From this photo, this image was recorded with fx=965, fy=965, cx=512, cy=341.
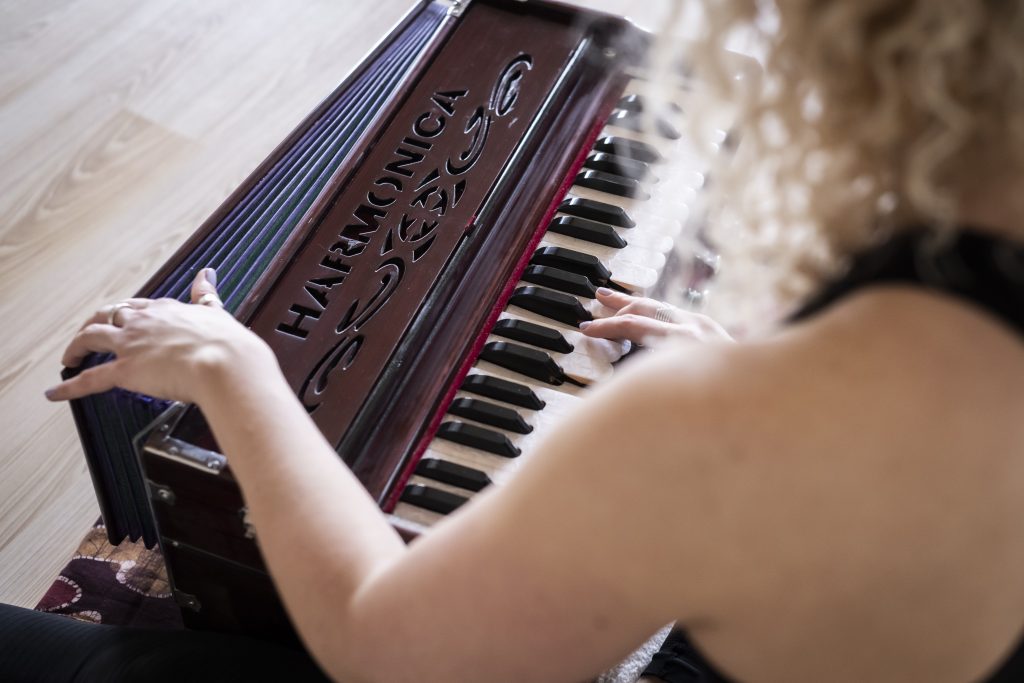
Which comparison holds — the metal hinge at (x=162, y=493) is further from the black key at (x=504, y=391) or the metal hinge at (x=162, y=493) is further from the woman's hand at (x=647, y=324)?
the woman's hand at (x=647, y=324)

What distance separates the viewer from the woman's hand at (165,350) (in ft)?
3.32

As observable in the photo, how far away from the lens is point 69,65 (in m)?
2.56

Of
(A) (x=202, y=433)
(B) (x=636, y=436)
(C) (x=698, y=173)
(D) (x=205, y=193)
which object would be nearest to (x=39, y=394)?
(D) (x=205, y=193)

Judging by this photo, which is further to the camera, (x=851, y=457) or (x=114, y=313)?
(x=114, y=313)

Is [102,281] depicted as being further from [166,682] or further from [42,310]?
[166,682]

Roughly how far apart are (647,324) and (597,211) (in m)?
0.24

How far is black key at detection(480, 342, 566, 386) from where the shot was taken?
49.1 inches

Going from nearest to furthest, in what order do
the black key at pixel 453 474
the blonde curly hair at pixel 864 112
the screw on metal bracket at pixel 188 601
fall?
the blonde curly hair at pixel 864 112 < the black key at pixel 453 474 < the screw on metal bracket at pixel 188 601

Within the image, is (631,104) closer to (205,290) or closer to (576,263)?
(576,263)

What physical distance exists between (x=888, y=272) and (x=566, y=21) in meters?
1.10

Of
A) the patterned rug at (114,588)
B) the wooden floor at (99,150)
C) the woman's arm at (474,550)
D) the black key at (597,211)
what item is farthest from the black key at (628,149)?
the wooden floor at (99,150)

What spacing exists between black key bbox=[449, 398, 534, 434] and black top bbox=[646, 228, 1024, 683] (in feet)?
1.82

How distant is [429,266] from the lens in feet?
4.22

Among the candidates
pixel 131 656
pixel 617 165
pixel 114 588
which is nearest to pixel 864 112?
pixel 617 165
